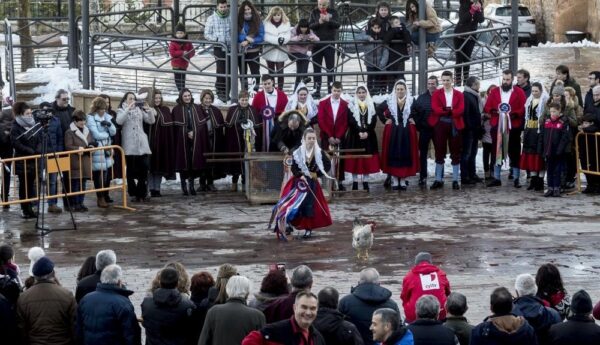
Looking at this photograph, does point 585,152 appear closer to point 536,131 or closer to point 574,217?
point 536,131

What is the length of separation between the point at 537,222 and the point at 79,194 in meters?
6.35

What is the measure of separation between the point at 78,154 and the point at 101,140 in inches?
20.8

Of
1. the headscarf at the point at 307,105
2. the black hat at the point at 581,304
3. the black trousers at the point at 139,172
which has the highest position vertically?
the headscarf at the point at 307,105

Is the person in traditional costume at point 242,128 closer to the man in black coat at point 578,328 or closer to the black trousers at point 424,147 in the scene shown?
the black trousers at point 424,147

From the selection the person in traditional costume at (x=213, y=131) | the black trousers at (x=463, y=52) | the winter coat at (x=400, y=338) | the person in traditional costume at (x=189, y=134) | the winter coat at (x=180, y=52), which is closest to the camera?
the winter coat at (x=400, y=338)

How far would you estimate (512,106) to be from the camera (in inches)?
896

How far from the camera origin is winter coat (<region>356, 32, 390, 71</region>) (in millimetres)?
23938

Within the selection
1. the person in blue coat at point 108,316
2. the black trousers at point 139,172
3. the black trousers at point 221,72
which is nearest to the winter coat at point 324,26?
the black trousers at point 221,72

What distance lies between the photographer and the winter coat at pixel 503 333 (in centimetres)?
1099

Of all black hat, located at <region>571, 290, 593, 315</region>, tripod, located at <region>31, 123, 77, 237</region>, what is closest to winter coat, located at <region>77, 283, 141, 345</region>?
black hat, located at <region>571, 290, 593, 315</region>

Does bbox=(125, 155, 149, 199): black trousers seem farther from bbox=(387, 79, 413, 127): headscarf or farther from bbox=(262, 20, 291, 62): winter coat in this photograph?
bbox=(387, 79, 413, 127): headscarf

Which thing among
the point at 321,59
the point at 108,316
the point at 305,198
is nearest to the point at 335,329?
the point at 108,316

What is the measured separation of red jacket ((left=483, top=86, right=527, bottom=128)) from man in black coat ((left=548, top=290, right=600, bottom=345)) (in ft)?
38.3

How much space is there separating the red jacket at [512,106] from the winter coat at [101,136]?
19.2 feet
